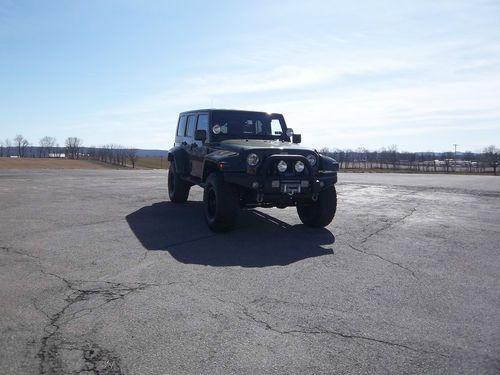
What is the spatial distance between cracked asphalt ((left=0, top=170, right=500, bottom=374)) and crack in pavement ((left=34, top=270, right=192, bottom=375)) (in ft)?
0.04

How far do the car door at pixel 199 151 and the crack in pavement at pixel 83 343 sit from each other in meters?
4.30

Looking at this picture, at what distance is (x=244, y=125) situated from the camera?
880cm

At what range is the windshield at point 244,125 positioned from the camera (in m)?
8.54

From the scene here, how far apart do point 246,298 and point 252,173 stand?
2.94 metres

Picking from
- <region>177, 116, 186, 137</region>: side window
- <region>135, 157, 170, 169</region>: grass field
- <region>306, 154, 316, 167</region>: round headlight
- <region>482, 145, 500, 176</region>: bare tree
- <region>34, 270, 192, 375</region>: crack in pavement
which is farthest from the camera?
<region>135, 157, 170, 169</region>: grass field

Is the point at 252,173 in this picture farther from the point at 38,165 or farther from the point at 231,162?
the point at 38,165

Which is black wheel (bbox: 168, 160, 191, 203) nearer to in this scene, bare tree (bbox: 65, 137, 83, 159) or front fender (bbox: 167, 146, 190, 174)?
front fender (bbox: 167, 146, 190, 174)

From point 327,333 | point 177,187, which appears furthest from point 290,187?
point 177,187

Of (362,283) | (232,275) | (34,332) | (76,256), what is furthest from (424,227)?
(34,332)

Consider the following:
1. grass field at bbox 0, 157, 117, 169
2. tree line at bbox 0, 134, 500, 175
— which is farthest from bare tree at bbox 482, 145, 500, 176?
grass field at bbox 0, 157, 117, 169

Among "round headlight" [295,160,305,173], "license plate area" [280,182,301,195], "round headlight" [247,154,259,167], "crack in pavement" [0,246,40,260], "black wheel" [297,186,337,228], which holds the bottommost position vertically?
"crack in pavement" [0,246,40,260]

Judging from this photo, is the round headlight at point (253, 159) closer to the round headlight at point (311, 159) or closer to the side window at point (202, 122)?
the round headlight at point (311, 159)

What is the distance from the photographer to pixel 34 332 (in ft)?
10.5

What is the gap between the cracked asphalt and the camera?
9.46 ft
